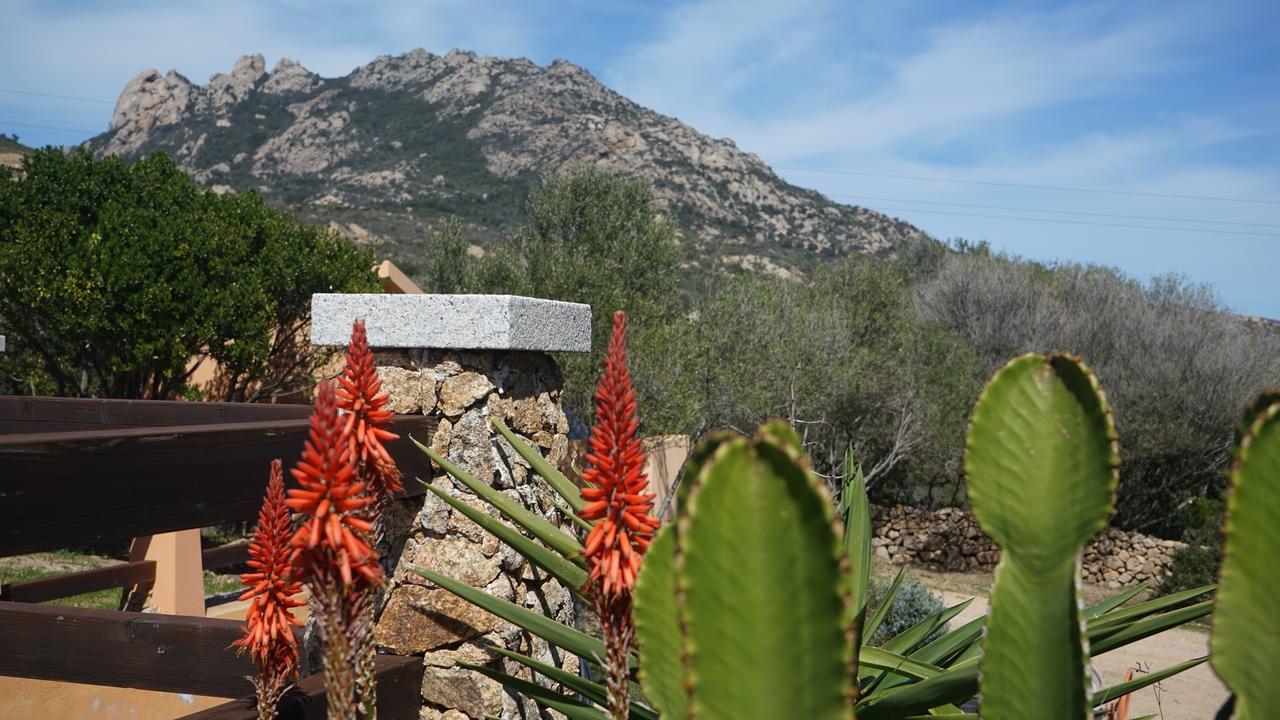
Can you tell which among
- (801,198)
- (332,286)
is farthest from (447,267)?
(801,198)

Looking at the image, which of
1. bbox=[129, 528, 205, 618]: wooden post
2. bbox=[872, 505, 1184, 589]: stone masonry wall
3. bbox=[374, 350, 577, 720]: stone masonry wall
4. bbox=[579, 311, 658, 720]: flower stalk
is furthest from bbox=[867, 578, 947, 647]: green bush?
bbox=[579, 311, 658, 720]: flower stalk

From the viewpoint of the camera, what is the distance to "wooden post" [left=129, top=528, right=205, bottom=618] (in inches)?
246

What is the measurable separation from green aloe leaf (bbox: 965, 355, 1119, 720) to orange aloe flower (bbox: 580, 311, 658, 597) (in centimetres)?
35

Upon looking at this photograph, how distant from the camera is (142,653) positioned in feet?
6.88

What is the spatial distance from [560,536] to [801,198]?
59985 mm

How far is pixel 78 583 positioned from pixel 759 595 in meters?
6.52

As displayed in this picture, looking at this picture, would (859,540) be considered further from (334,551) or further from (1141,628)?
(334,551)

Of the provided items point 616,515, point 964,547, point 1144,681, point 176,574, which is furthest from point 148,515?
point 964,547

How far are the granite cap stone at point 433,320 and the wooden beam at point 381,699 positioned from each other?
81 centimetres

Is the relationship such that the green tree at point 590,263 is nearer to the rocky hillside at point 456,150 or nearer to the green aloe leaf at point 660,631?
the green aloe leaf at point 660,631

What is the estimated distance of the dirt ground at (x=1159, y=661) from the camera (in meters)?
9.78

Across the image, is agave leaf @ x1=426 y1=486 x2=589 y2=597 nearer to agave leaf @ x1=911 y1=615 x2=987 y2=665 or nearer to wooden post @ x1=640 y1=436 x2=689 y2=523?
agave leaf @ x1=911 y1=615 x2=987 y2=665

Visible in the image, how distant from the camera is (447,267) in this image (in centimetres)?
1966

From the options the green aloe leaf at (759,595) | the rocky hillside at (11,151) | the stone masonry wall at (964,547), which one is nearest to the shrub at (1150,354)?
the stone masonry wall at (964,547)
